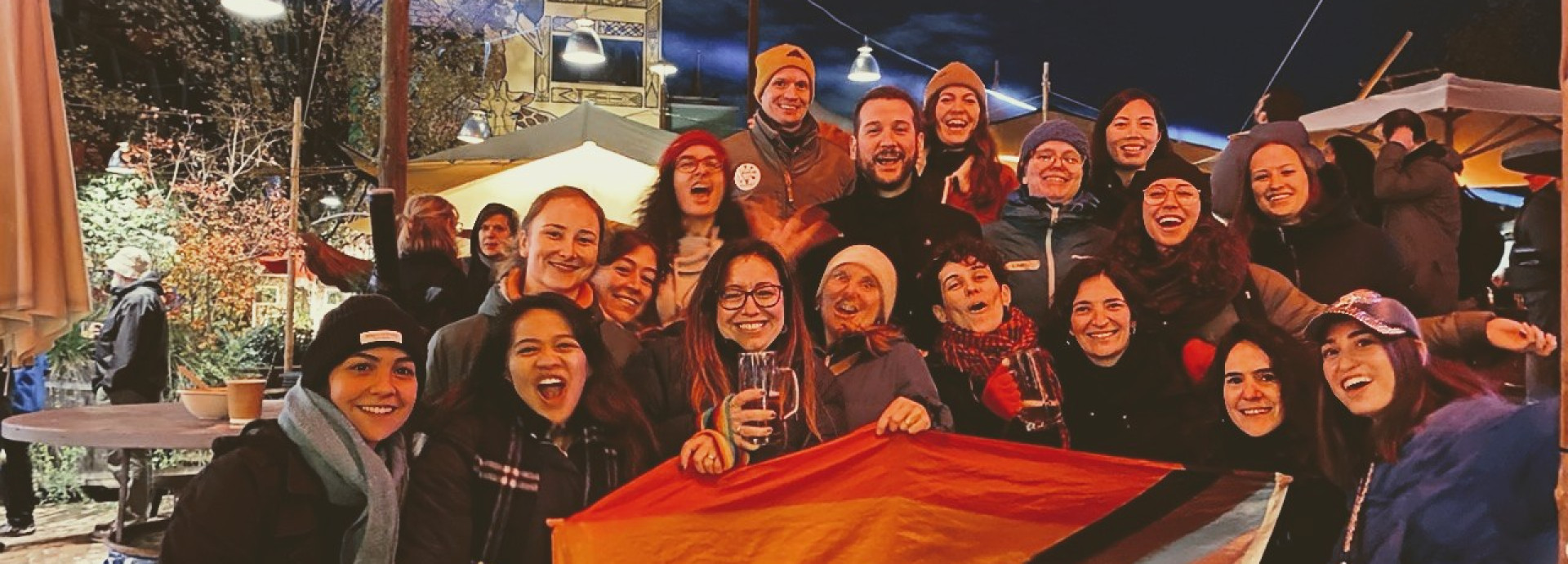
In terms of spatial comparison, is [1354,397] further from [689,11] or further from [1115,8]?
[689,11]

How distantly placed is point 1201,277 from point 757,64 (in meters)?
1.88

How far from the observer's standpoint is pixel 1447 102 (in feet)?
27.2

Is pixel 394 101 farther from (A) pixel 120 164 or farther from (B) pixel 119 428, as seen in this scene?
(A) pixel 120 164

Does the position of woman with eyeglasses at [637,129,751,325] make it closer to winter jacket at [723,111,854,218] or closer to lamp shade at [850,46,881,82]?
winter jacket at [723,111,854,218]

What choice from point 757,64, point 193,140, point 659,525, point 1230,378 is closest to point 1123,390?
point 1230,378

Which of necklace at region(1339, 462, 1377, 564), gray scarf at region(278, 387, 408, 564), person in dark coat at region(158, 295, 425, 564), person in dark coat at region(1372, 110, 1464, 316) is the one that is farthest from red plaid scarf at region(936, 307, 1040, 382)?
person in dark coat at region(1372, 110, 1464, 316)

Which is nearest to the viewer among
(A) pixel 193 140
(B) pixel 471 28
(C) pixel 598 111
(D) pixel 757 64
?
(D) pixel 757 64

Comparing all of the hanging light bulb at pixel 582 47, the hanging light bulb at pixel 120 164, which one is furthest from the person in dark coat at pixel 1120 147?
the hanging light bulb at pixel 582 47

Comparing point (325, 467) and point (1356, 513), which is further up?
point (325, 467)

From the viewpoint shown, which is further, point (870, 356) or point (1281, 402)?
point (870, 356)

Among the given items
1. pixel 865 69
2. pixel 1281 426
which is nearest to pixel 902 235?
pixel 1281 426

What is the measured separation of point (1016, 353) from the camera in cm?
378

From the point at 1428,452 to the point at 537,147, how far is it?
22.3 feet

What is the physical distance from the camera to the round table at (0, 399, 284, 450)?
14.9ft
